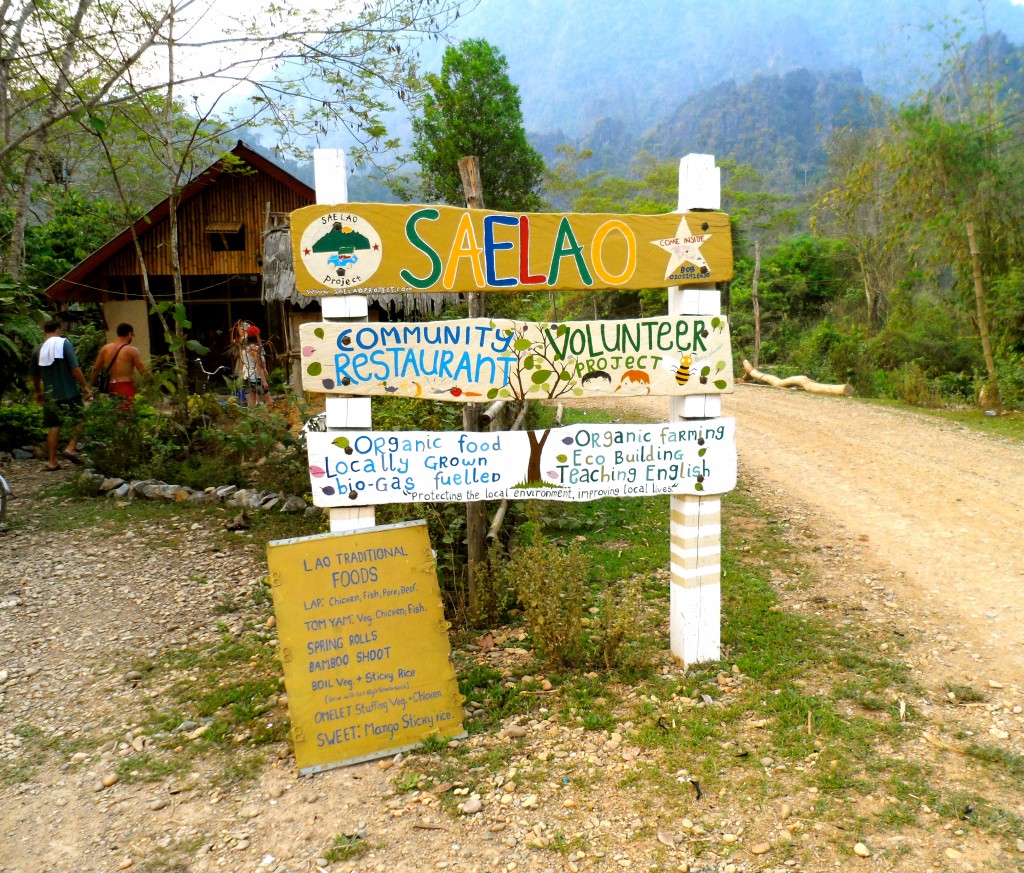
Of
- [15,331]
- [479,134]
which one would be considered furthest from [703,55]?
[15,331]

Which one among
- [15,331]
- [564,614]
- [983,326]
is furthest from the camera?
[983,326]

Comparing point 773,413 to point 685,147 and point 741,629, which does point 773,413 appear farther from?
point 685,147

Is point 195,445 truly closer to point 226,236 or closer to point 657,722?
point 657,722

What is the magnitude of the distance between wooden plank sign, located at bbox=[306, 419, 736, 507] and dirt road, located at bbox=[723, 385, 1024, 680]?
73.7 inches

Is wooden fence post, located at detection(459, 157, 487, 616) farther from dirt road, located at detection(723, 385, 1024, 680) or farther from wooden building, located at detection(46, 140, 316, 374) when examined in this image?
wooden building, located at detection(46, 140, 316, 374)

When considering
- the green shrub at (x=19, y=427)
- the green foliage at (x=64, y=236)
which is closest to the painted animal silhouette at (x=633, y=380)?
the green shrub at (x=19, y=427)

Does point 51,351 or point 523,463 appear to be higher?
point 51,351

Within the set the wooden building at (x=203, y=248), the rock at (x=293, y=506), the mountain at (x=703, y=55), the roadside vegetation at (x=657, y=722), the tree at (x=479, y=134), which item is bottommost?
the roadside vegetation at (x=657, y=722)

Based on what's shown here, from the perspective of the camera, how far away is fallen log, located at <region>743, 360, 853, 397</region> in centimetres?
1562

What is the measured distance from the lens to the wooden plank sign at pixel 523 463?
11.1 feet

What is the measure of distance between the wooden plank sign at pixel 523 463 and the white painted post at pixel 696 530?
0.34 ft

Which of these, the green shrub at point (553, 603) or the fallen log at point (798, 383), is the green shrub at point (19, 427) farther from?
the fallen log at point (798, 383)

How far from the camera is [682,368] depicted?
142 inches

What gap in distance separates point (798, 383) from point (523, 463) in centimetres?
1510
